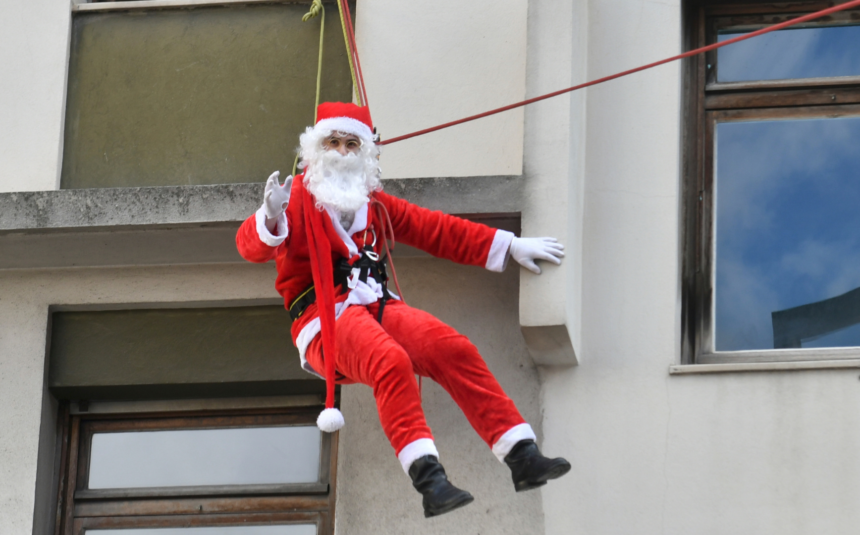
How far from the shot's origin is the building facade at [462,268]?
5.19m

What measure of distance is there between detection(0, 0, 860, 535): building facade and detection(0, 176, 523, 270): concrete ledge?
0.01 meters

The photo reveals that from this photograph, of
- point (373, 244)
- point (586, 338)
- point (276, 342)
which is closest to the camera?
point (373, 244)

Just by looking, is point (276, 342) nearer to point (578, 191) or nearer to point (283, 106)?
point (283, 106)

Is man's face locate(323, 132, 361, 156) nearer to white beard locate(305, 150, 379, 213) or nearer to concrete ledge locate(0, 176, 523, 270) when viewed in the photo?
white beard locate(305, 150, 379, 213)

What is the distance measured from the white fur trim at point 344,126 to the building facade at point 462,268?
42 centimetres

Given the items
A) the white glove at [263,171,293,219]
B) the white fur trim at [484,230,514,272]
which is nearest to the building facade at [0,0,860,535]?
the white fur trim at [484,230,514,272]

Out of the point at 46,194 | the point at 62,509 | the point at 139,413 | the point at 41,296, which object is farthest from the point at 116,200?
the point at 62,509

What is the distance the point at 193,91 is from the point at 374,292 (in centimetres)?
198

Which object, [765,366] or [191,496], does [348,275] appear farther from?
[765,366]

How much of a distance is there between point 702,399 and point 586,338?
59cm

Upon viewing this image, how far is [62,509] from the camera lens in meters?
5.96

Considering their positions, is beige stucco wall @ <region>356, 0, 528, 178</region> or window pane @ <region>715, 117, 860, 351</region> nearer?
window pane @ <region>715, 117, 860, 351</region>

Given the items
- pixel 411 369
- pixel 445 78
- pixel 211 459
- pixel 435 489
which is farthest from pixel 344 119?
pixel 211 459

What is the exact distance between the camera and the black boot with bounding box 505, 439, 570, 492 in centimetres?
435
